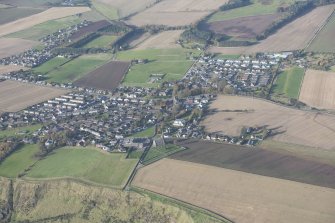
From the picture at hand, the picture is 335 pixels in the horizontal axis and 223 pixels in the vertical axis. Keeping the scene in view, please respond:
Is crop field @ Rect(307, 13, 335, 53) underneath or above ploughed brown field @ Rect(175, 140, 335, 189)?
above

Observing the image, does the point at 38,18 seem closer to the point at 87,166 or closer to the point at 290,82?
the point at 290,82

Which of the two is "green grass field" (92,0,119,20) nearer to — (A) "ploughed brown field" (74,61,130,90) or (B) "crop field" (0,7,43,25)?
(B) "crop field" (0,7,43,25)

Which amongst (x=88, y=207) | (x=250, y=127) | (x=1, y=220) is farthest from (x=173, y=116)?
(x=1, y=220)

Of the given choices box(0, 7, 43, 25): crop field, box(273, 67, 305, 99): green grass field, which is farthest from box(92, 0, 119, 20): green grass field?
box(273, 67, 305, 99): green grass field

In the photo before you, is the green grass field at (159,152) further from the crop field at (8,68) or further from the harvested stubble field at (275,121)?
the crop field at (8,68)

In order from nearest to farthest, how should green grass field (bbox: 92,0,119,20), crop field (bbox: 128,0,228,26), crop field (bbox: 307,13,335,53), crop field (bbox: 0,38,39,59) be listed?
crop field (bbox: 307,13,335,53), crop field (bbox: 0,38,39,59), crop field (bbox: 128,0,228,26), green grass field (bbox: 92,0,119,20)

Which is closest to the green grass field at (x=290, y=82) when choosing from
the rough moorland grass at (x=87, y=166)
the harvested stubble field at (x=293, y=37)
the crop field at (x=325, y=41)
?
the crop field at (x=325, y=41)
